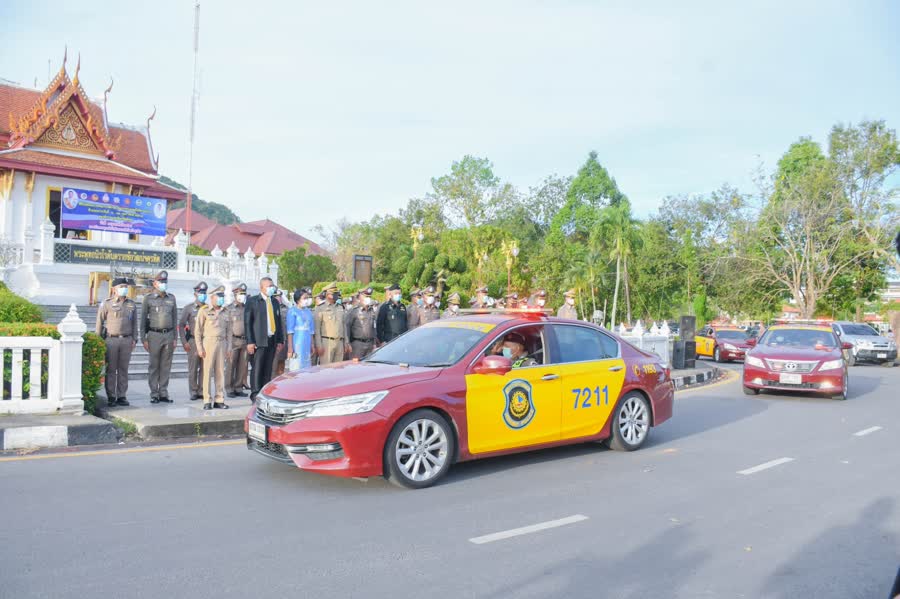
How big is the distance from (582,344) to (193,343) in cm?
613

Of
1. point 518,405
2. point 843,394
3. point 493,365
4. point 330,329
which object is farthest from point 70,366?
point 843,394

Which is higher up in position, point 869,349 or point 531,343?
point 531,343

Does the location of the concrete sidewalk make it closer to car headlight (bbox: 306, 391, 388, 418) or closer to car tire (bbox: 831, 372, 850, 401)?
car headlight (bbox: 306, 391, 388, 418)

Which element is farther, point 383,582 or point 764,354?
point 764,354

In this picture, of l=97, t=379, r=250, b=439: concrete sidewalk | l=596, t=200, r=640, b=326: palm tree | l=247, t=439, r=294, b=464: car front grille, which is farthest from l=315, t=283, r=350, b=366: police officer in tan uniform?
l=596, t=200, r=640, b=326: palm tree

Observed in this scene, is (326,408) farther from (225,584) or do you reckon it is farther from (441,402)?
(225,584)

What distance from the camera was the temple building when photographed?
24.0m

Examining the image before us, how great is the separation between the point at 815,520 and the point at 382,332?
8588 millimetres

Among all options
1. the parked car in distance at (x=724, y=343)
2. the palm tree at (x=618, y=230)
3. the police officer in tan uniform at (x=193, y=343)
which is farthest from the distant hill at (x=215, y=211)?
the police officer in tan uniform at (x=193, y=343)

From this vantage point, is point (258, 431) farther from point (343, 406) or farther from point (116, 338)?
point (116, 338)

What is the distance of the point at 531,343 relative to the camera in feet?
26.2

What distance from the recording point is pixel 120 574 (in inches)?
170

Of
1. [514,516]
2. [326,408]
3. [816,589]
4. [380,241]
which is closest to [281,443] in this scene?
[326,408]

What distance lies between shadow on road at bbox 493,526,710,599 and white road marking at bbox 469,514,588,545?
19.7 inches
